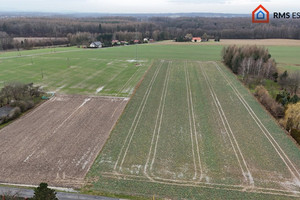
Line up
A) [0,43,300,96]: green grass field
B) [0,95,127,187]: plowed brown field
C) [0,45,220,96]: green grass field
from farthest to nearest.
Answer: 1. [0,43,300,96]: green grass field
2. [0,45,220,96]: green grass field
3. [0,95,127,187]: plowed brown field

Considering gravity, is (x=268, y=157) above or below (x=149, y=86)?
below

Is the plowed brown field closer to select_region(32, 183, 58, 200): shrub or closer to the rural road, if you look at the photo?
the rural road

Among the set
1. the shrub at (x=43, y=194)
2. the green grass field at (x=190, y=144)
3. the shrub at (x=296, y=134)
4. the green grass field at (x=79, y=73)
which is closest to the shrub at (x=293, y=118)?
the shrub at (x=296, y=134)

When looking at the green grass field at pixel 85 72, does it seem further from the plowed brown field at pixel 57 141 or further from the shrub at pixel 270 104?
the shrub at pixel 270 104

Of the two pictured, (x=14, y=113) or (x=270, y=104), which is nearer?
(x=14, y=113)

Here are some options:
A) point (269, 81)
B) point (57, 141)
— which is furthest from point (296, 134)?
point (57, 141)

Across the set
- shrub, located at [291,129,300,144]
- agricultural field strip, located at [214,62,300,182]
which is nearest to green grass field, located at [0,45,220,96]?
agricultural field strip, located at [214,62,300,182]

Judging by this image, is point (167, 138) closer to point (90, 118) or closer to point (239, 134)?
point (239, 134)

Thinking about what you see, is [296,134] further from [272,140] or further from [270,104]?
[270,104]

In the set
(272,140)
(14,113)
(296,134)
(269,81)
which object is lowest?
(272,140)

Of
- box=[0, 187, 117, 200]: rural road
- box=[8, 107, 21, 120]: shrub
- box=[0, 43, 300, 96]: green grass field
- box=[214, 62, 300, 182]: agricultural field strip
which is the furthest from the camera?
box=[0, 43, 300, 96]: green grass field

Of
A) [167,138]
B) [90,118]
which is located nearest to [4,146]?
[90,118]
